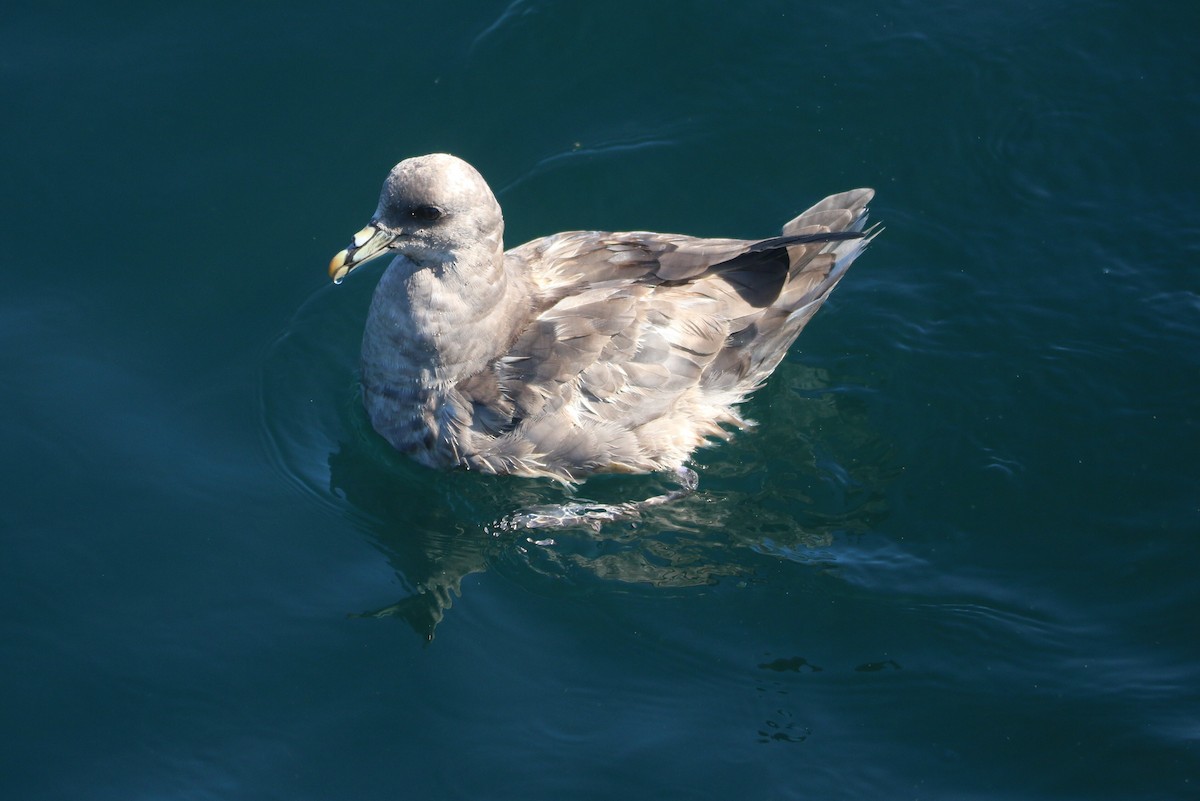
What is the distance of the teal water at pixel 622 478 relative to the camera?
5961 mm

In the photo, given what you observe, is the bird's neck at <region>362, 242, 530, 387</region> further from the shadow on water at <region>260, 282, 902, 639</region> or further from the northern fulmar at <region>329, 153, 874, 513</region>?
the shadow on water at <region>260, 282, 902, 639</region>

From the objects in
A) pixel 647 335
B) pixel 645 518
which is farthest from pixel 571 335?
pixel 645 518

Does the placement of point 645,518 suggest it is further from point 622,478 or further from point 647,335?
point 647,335

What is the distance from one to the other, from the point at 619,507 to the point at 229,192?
3.67m

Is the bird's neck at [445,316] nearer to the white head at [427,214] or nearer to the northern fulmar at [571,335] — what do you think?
the northern fulmar at [571,335]

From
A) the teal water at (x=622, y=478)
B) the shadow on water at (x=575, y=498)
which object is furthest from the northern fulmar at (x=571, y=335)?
the teal water at (x=622, y=478)

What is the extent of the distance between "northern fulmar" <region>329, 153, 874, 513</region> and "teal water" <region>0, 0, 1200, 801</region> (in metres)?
0.33

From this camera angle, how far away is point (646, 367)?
7016 mm

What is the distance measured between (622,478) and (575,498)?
34 centimetres

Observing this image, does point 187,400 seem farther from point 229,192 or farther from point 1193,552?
point 1193,552

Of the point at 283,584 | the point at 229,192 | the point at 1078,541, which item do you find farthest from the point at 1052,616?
the point at 229,192

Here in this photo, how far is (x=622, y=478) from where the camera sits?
289 inches

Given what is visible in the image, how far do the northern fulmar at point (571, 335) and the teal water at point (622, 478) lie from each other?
0.33 m

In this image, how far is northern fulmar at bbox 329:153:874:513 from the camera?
6789mm
